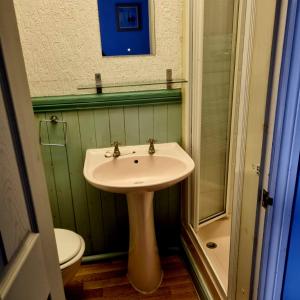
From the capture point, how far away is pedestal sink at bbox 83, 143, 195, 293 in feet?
5.29

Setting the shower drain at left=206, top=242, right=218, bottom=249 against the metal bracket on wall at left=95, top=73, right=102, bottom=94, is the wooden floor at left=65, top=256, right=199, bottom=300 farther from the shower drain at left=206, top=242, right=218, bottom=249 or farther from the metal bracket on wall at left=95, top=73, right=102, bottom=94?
the metal bracket on wall at left=95, top=73, right=102, bottom=94

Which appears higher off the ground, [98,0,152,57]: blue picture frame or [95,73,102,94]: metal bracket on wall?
[98,0,152,57]: blue picture frame

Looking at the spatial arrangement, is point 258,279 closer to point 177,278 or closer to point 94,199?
point 177,278

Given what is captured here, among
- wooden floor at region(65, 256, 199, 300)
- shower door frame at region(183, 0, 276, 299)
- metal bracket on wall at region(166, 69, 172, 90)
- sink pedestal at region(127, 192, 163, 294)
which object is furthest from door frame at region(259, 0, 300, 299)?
metal bracket on wall at region(166, 69, 172, 90)

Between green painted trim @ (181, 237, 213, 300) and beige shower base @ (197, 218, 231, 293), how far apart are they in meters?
0.11

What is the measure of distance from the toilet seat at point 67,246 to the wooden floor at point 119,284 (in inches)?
16.4

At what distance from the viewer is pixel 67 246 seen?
5.00ft

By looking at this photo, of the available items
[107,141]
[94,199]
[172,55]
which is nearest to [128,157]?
[107,141]

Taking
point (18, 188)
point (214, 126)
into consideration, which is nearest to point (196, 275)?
point (214, 126)

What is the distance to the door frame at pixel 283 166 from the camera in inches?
28.7

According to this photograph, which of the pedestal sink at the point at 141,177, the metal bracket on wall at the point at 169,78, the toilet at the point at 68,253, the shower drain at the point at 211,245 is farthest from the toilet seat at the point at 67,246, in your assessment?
the metal bracket on wall at the point at 169,78

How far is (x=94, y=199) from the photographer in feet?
6.07

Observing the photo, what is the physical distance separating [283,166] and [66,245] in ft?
3.86

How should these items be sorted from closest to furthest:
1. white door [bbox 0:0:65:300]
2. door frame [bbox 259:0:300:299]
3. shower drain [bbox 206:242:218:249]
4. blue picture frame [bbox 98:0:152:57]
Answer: white door [bbox 0:0:65:300], door frame [bbox 259:0:300:299], blue picture frame [bbox 98:0:152:57], shower drain [bbox 206:242:218:249]
